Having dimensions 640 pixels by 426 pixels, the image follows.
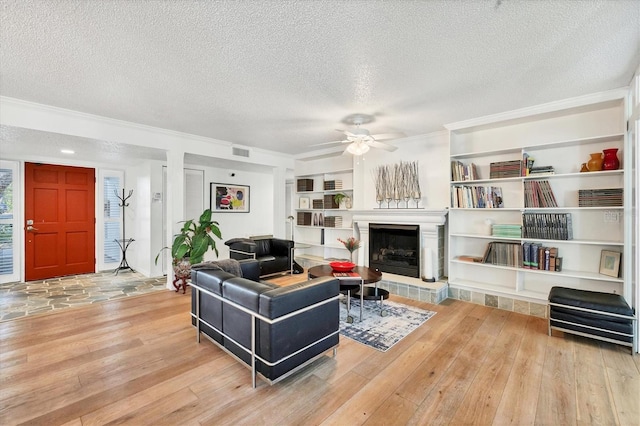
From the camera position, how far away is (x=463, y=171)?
425 cm

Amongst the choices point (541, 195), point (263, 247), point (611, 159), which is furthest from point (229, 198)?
point (611, 159)

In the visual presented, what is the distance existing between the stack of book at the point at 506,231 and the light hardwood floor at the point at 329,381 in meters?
1.16

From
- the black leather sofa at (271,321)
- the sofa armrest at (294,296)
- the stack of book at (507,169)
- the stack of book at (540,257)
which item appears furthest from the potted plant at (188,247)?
the stack of book at (540,257)

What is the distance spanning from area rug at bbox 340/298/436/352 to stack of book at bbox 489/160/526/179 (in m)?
2.05

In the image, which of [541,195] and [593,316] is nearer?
[593,316]

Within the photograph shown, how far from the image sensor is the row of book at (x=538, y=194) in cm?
355

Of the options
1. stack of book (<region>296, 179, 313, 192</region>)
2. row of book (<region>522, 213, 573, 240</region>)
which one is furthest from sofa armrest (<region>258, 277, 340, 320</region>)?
stack of book (<region>296, 179, 313, 192</region>)

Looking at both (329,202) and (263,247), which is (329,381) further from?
(329,202)

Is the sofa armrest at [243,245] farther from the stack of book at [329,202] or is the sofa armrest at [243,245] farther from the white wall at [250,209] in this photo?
the stack of book at [329,202]

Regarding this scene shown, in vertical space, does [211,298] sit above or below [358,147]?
below

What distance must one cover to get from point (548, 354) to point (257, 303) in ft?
8.91

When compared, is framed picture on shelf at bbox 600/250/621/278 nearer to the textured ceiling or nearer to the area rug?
the textured ceiling

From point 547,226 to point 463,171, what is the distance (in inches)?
49.0

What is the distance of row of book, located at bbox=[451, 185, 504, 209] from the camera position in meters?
4.02
